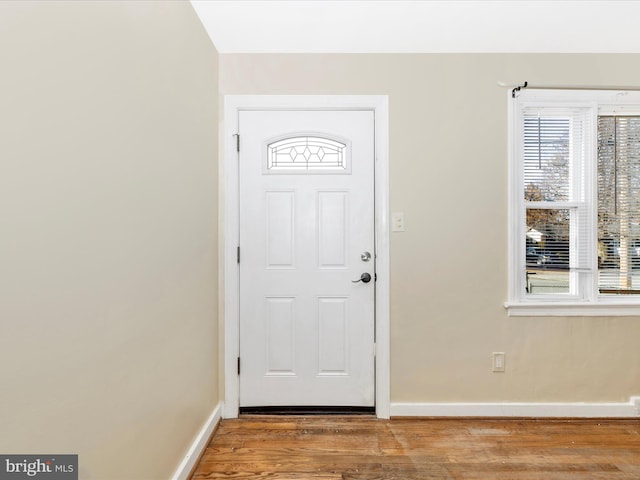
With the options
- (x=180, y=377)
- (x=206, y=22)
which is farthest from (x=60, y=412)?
(x=206, y=22)

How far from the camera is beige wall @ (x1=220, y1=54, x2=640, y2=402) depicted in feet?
7.28

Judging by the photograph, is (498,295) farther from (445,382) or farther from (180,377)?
(180,377)

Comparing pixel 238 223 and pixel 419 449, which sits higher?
pixel 238 223

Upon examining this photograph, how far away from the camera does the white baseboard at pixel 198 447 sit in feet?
5.36

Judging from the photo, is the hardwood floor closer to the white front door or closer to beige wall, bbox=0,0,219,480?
the white front door

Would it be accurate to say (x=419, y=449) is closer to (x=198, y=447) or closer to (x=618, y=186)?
(x=198, y=447)

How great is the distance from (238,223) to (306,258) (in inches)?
20.1

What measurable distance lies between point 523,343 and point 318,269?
4.71ft

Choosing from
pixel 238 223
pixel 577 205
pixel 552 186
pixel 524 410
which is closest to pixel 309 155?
pixel 238 223

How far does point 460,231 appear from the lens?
7.32ft

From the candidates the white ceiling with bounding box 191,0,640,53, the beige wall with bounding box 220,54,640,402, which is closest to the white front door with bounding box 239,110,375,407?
the beige wall with bounding box 220,54,640,402

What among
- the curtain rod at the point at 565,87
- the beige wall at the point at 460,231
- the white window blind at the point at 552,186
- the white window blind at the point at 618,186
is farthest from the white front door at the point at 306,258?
the white window blind at the point at 618,186

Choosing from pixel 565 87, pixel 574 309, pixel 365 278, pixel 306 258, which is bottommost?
pixel 574 309

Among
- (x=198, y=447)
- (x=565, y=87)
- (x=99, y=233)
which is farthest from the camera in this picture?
(x=565, y=87)
